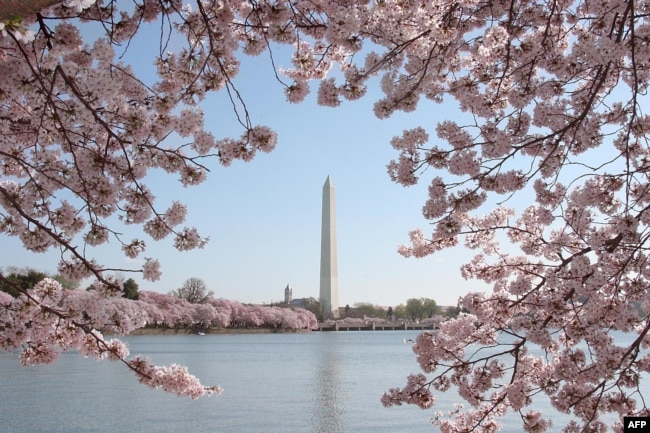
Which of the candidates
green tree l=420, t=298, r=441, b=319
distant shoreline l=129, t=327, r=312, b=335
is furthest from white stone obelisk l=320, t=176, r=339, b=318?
green tree l=420, t=298, r=441, b=319

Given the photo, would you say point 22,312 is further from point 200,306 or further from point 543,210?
point 200,306

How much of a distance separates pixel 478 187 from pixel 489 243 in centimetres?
150

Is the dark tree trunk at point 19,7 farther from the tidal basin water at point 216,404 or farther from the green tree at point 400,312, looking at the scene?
the green tree at point 400,312

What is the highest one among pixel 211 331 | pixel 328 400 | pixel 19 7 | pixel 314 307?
pixel 314 307

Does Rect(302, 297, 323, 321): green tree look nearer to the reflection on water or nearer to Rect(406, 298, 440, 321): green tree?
Rect(406, 298, 440, 321): green tree

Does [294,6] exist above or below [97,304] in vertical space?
above

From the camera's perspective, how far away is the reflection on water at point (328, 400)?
42.0 feet

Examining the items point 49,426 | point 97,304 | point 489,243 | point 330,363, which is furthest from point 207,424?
point 330,363

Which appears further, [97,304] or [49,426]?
[49,426]

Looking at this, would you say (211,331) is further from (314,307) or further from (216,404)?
(216,404)

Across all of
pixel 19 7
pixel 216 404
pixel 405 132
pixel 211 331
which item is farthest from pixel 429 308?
pixel 19 7

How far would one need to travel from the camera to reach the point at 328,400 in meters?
16.2

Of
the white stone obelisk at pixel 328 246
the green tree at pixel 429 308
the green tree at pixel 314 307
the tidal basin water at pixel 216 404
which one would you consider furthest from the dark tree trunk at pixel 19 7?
the green tree at pixel 429 308

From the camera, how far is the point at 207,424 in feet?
41.3
